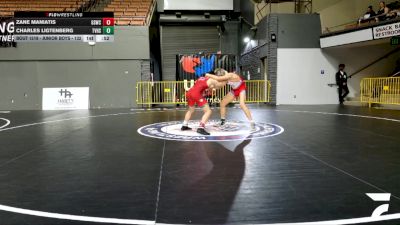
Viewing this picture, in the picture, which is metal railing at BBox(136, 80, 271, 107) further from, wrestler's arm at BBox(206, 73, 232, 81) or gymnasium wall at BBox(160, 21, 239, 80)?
wrestler's arm at BBox(206, 73, 232, 81)

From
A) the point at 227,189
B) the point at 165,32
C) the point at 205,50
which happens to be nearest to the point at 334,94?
the point at 205,50

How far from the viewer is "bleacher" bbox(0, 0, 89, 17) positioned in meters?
19.1

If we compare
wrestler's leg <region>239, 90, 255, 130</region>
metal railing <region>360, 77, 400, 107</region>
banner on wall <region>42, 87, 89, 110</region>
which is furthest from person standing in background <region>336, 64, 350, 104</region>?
banner on wall <region>42, 87, 89, 110</region>

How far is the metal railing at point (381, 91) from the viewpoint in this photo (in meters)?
14.1

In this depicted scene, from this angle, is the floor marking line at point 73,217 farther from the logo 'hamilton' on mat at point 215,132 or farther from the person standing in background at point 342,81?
the person standing in background at point 342,81

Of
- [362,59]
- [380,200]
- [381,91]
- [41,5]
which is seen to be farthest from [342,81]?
[41,5]

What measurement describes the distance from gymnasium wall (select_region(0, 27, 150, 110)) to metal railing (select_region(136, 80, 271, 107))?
514 mm
